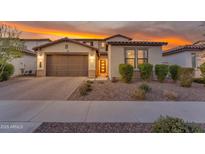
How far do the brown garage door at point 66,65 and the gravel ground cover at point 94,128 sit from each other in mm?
10183

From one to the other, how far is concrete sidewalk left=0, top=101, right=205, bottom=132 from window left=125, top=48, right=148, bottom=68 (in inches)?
213

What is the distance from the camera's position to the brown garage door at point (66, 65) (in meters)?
13.6

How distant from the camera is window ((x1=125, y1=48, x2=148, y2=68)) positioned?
10.5m

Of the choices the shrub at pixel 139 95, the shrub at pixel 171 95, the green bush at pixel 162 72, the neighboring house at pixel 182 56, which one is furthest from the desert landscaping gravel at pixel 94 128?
the neighboring house at pixel 182 56

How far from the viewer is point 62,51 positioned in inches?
535

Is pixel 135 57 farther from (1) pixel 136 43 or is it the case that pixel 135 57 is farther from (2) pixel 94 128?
(2) pixel 94 128

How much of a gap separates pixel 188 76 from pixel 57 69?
11674 mm

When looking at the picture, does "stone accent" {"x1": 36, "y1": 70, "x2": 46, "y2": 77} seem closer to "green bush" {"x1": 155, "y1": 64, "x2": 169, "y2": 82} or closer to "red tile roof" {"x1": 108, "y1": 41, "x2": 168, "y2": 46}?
"red tile roof" {"x1": 108, "y1": 41, "x2": 168, "y2": 46}

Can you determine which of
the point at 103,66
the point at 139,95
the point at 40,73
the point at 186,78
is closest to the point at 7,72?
the point at 40,73

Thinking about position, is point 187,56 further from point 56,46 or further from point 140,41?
point 56,46

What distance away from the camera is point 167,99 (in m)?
6.12

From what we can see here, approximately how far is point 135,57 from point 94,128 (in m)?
8.21

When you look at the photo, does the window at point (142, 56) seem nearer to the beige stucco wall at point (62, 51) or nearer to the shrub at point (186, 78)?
the shrub at point (186, 78)
